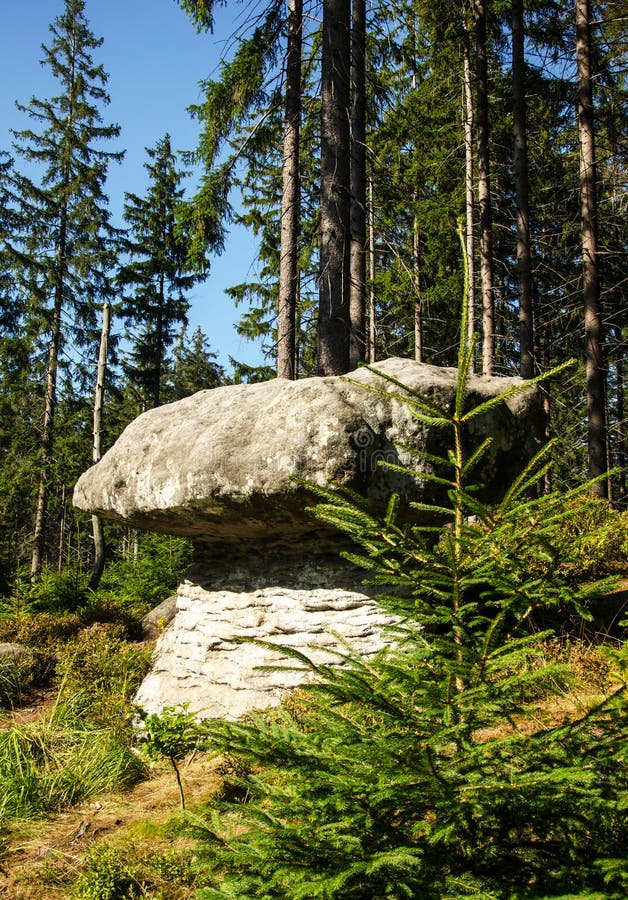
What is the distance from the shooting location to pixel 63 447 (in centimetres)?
1730

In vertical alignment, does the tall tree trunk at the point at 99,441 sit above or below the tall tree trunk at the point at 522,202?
below

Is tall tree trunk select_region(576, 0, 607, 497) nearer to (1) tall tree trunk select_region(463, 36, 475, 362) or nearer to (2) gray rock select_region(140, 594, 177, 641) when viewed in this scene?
→ (1) tall tree trunk select_region(463, 36, 475, 362)

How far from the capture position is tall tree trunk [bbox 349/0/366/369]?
9133 millimetres

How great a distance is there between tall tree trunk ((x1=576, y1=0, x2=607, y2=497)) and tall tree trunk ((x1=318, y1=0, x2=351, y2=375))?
494 cm

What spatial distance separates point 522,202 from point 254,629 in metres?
9.74

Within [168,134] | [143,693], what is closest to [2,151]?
[168,134]

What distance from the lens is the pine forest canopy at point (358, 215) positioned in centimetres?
927

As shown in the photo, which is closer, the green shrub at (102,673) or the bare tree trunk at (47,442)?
the green shrub at (102,673)

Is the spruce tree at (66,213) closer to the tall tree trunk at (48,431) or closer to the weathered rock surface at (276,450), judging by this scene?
the tall tree trunk at (48,431)

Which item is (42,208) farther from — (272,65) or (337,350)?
(337,350)

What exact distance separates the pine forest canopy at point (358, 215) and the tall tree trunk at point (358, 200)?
47 mm

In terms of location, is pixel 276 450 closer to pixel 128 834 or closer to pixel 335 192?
pixel 128 834

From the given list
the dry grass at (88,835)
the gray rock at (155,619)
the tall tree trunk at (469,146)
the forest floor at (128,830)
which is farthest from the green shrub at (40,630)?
the tall tree trunk at (469,146)

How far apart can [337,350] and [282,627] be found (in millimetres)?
3591
